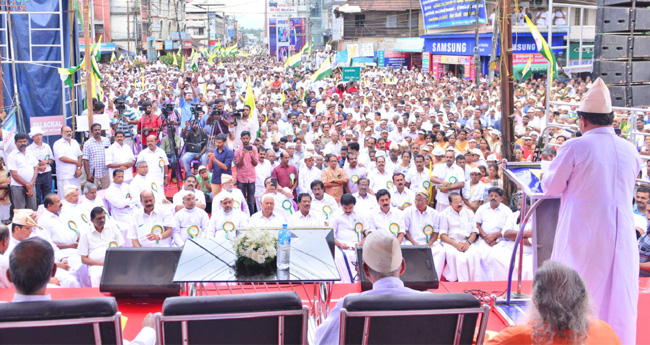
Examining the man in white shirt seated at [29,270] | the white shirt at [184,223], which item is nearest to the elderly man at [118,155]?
the white shirt at [184,223]

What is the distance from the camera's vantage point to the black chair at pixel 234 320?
3.03m

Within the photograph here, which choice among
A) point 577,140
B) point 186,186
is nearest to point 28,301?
point 577,140

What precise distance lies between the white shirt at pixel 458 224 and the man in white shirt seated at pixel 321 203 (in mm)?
1508

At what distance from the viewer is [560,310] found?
256 cm

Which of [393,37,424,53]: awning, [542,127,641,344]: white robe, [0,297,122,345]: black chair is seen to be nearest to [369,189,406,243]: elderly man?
[542,127,641,344]: white robe

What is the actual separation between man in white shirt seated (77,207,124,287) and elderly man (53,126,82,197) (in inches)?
130

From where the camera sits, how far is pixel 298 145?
11.6 m

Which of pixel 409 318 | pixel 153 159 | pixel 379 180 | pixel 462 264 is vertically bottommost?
pixel 462 264

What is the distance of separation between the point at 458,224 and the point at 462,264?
0.69 metres

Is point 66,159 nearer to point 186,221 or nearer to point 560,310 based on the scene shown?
point 186,221

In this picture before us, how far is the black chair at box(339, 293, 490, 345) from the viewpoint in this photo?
3010 millimetres

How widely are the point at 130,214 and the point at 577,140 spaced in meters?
6.56

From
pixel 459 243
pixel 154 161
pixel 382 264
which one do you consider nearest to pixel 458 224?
pixel 459 243

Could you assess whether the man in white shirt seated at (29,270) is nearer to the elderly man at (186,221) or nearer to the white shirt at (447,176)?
the elderly man at (186,221)
